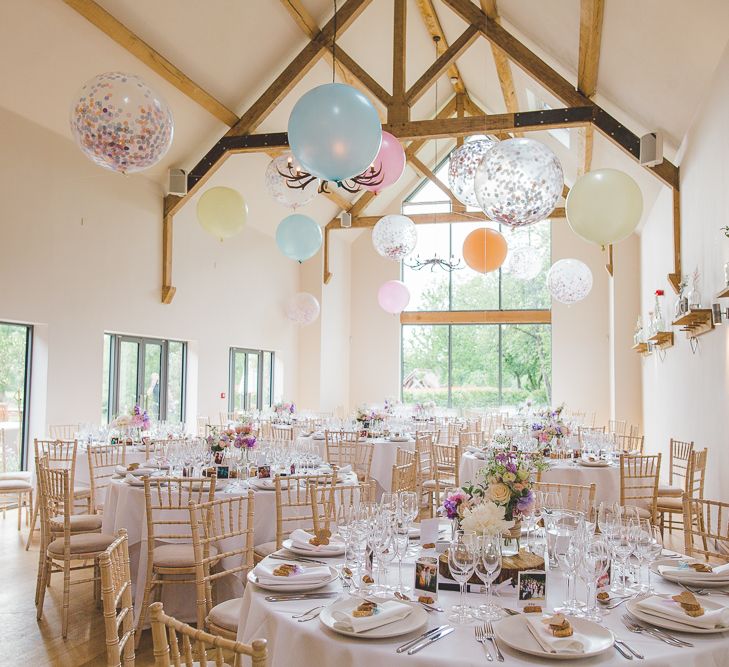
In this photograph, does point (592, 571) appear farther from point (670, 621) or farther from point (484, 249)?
point (484, 249)

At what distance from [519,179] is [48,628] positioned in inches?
172

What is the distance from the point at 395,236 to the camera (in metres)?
9.99

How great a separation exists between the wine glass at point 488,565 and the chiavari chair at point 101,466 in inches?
184

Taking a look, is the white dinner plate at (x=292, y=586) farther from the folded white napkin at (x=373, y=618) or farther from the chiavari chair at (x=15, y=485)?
the chiavari chair at (x=15, y=485)

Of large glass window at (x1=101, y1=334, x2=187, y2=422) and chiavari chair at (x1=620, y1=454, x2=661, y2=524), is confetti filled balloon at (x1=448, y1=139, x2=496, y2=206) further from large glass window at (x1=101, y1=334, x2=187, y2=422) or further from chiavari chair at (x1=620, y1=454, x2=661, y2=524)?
large glass window at (x1=101, y1=334, x2=187, y2=422)

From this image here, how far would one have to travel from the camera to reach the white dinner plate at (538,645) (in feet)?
6.44

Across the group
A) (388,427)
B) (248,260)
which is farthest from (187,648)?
(248,260)

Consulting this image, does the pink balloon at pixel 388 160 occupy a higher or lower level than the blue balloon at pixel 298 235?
higher

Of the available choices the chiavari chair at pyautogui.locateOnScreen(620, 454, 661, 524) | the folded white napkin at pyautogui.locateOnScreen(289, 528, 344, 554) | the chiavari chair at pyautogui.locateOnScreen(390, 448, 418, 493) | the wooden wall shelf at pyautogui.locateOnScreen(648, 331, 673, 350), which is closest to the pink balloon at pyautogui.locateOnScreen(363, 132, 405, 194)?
the chiavari chair at pyautogui.locateOnScreen(390, 448, 418, 493)

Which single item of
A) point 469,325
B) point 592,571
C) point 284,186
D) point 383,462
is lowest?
point 383,462

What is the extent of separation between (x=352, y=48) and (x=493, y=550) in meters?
10.0

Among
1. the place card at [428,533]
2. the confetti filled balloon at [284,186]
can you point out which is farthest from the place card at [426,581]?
the confetti filled balloon at [284,186]

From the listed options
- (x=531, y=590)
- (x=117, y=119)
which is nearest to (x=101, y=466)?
(x=117, y=119)

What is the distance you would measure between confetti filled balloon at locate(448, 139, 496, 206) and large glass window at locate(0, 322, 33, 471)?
5423 mm
